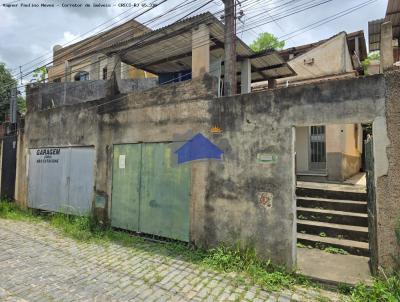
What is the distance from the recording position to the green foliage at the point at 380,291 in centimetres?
364

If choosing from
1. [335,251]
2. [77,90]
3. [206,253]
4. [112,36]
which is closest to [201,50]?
[206,253]

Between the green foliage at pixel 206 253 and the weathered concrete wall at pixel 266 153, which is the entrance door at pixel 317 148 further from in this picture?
the green foliage at pixel 206 253

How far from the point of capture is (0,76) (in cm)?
2177

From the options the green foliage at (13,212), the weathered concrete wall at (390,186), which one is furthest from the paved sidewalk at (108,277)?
the green foliage at (13,212)

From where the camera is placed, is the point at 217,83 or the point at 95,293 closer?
the point at 95,293

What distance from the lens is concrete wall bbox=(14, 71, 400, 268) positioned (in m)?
4.43

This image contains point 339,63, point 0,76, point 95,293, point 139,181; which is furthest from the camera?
point 0,76

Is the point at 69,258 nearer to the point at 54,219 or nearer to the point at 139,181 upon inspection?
the point at 139,181

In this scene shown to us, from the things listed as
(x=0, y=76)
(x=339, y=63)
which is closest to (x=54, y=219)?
(x=339, y=63)

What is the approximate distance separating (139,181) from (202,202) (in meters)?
1.87

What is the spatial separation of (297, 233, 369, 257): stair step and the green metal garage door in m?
2.48

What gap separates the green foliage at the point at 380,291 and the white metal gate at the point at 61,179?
650 centimetres

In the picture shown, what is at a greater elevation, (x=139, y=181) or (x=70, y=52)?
(x=70, y=52)

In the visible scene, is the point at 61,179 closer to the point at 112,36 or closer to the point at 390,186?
the point at 390,186
